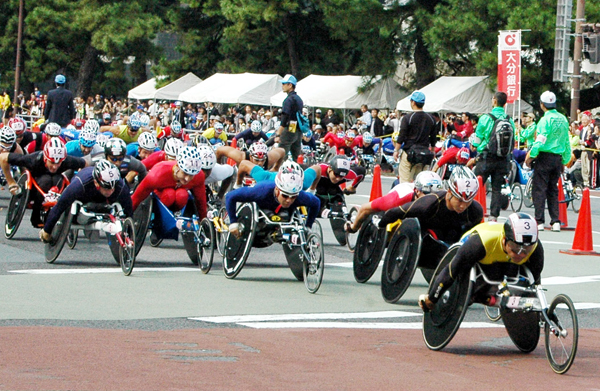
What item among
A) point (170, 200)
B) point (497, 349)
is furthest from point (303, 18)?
point (497, 349)

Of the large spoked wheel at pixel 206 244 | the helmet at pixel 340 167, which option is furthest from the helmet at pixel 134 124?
the large spoked wheel at pixel 206 244

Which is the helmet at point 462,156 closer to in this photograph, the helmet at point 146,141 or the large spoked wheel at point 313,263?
the helmet at point 146,141

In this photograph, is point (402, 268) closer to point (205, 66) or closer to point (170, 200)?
point (170, 200)

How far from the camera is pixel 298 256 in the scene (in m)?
12.9

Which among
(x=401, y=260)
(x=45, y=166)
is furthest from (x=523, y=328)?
(x=45, y=166)

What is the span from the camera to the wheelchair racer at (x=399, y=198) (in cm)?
1231

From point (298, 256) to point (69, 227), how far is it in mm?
2842

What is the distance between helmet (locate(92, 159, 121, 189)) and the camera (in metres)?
13.4

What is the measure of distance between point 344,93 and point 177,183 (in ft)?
103

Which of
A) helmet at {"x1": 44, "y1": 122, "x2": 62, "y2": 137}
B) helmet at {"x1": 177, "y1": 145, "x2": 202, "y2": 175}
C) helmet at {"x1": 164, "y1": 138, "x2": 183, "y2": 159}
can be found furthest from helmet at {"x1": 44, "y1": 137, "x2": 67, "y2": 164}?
helmet at {"x1": 44, "y1": 122, "x2": 62, "y2": 137}

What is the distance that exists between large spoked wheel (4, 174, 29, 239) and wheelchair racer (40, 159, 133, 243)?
219 centimetres

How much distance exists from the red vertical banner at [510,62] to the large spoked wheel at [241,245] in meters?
18.7

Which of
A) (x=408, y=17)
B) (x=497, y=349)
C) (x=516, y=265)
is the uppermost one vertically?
(x=408, y=17)

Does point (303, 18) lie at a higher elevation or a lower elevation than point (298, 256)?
higher
